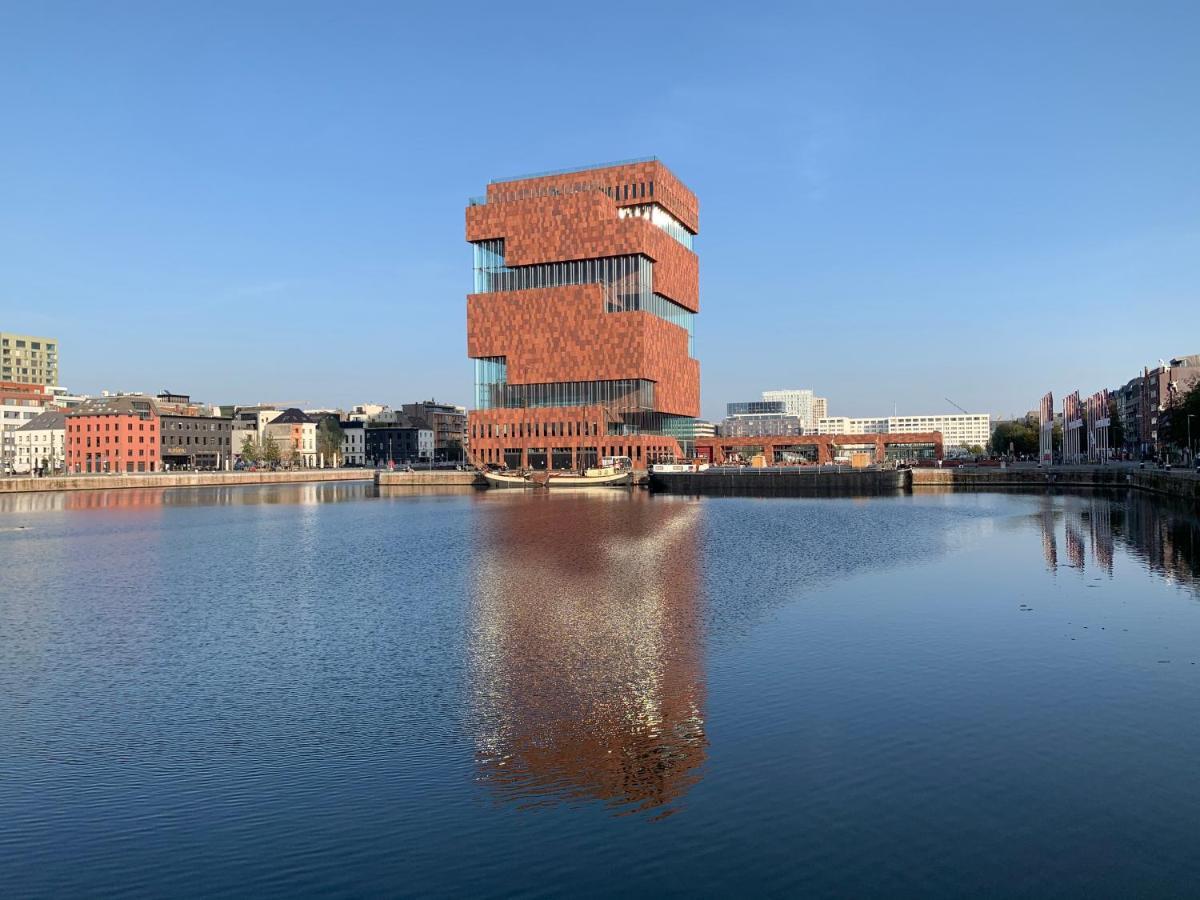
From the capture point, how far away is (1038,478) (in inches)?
5935

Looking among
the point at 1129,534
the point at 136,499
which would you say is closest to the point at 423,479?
the point at 136,499

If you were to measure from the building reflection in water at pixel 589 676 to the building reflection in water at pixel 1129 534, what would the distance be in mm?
23359

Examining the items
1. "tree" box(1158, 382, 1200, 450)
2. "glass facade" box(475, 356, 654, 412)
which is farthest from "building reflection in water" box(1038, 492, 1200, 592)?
"glass facade" box(475, 356, 654, 412)

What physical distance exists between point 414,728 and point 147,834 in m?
7.05

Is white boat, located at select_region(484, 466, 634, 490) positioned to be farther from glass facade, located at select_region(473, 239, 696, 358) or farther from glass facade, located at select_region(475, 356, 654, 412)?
glass facade, located at select_region(473, 239, 696, 358)

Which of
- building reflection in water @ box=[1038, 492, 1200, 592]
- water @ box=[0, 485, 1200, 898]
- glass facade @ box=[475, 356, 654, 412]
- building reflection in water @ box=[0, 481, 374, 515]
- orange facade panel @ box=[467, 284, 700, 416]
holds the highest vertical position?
orange facade panel @ box=[467, 284, 700, 416]

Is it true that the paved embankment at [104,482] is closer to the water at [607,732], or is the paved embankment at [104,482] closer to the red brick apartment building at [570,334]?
the red brick apartment building at [570,334]

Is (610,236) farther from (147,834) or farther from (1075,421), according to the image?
(147,834)

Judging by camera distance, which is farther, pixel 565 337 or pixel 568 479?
pixel 565 337

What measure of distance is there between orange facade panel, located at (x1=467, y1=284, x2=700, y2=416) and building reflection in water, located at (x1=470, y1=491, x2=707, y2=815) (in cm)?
12908

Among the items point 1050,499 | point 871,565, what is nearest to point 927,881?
point 871,565

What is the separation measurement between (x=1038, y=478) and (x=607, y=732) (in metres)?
145

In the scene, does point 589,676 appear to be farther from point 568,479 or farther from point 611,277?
point 611,277

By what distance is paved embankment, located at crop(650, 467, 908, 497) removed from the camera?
146 m
